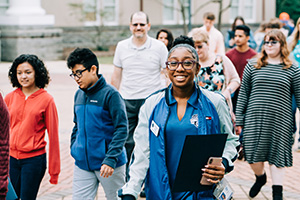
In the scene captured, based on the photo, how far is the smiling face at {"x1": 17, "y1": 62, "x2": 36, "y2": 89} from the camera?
16.7ft

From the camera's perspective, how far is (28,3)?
2431cm

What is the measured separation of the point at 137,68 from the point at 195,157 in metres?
3.85

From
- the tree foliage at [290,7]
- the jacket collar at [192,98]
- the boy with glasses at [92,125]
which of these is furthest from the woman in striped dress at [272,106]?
the tree foliage at [290,7]

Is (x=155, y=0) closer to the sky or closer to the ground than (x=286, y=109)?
closer to the sky

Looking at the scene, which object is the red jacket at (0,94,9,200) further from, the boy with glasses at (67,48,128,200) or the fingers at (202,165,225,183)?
the boy with glasses at (67,48,128,200)

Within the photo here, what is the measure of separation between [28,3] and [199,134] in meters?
22.1

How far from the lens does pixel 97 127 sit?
15.6 ft

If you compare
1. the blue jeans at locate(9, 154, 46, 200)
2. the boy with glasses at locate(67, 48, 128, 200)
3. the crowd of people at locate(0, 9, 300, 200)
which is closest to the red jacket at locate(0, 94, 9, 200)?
the crowd of people at locate(0, 9, 300, 200)

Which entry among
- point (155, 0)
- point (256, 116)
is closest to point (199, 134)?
point (256, 116)

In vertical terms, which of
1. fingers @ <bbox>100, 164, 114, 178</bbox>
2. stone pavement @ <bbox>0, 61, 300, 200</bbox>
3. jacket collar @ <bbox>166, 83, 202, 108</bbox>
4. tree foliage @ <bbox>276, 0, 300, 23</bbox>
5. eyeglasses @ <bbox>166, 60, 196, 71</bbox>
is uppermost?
tree foliage @ <bbox>276, 0, 300, 23</bbox>

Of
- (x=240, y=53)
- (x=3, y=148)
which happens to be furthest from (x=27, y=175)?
(x=240, y=53)

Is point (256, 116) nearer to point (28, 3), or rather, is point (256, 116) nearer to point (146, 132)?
point (146, 132)

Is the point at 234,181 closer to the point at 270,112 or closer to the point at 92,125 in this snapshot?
the point at 270,112

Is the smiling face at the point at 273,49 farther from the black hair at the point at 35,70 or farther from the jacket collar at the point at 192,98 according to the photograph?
the jacket collar at the point at 192,98
